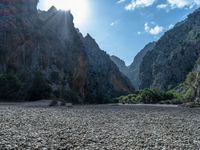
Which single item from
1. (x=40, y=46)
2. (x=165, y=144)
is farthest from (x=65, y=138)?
(x=40, y=46)

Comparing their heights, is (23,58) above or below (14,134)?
above

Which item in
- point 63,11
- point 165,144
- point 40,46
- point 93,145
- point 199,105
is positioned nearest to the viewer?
point 93,145

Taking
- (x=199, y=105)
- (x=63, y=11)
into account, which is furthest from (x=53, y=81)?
(x=199, y=105)

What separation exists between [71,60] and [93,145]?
476 feet

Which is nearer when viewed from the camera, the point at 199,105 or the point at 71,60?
the point at 199,105

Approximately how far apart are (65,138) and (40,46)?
118 meters

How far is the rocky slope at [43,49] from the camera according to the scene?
11262 centimetres

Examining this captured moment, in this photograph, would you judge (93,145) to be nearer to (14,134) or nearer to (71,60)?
(14,134)

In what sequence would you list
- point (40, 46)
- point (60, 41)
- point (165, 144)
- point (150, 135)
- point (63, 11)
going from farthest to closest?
point (63, 11) → point (60, 41) → point (40, 46) → point (150, 135) → point (165, 144)

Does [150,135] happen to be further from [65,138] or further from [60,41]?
[60,41]

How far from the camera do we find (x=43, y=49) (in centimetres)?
13412

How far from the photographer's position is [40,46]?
13275 cm

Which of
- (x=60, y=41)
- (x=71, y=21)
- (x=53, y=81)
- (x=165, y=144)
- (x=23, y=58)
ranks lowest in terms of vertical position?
(x=165, y=144)

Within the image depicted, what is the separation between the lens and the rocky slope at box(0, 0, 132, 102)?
113m
